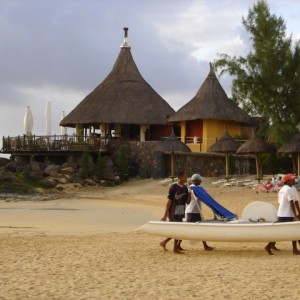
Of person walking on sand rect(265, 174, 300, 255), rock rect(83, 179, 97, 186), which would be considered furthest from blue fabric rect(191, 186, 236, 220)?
rock rect(83, 179, 97, 186)

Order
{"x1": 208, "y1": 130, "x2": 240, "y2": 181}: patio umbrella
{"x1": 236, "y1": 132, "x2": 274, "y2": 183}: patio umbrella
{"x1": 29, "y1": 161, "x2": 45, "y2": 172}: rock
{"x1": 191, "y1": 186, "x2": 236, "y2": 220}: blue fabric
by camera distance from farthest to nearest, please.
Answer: {"x1": 29, "y1": 161, "x2": 45, "y2": 172}: rock, {"x1": 208, "y1": 130, "x2": 240, "y2": 181}: patio umbrella, {"x1": 236, "y1": 132, "x2": 274, "y2": 183}: patio umbrella, {"x1": 191, "y1": 186, "x2": 236, "y2": 220}: blue fabric

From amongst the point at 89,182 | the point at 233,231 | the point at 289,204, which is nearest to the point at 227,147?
the point at 89,182

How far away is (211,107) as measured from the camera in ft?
103

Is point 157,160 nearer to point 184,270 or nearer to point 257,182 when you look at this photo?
point 257,182

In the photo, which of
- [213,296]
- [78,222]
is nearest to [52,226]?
[78,222]

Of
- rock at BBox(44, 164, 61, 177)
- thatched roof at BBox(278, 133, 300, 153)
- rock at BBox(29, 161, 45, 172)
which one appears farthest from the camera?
rock at BBox(29, 161, 45, 172)

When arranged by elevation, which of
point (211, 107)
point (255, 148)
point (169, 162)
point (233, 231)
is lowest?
point (233, 231)

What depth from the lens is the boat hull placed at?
9.26m

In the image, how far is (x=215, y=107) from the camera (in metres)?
31.4

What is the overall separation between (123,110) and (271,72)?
9331mm

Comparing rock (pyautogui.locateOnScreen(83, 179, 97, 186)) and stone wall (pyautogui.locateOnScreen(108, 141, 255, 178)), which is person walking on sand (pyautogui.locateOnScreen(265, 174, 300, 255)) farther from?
rock (pyautogui.locateOnScreen(83, 179, 97, 186))

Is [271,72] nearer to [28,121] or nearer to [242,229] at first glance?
[28,121]

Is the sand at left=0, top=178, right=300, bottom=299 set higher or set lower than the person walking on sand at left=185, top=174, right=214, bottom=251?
lower

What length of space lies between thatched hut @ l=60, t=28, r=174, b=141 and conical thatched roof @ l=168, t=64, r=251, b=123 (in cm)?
192
